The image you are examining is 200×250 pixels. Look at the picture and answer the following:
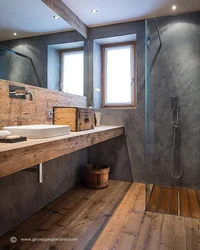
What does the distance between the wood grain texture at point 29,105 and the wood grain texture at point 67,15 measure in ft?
3.21

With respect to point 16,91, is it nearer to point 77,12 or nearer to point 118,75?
point 77,12

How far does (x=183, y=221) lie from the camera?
2.11 meters

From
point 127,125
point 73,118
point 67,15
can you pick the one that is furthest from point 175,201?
point 67,15

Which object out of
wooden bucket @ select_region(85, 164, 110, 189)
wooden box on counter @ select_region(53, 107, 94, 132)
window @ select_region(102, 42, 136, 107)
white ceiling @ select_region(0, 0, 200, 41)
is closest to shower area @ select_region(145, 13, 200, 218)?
white ceiling @ select_region(0, 0, 200, 41)

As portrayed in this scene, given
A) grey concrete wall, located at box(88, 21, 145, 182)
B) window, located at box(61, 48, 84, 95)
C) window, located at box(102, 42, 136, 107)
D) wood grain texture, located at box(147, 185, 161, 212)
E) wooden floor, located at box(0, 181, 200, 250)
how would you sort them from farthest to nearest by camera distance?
window, located at box(102, 42, 136, 107), grey concrete wall, located at box(88, 21, 145, 182), window, located at box(61, 48, 84, 95), wood grain texture, located at box(147, 185, 161, 212), wooden floor, located at box(0, 181, 200, 250)

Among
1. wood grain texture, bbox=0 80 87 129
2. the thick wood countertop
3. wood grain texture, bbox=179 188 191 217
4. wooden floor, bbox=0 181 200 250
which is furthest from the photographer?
wood grain texture, bbox=179 188 191 217

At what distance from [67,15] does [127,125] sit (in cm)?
176

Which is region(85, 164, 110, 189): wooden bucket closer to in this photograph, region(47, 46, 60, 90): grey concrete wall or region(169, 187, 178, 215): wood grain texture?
region(169, 187, 178, 215): wood grain texture

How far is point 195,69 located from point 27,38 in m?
2.19

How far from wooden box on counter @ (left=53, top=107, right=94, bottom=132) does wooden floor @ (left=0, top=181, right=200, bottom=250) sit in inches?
35.2

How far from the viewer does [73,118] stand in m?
2.30

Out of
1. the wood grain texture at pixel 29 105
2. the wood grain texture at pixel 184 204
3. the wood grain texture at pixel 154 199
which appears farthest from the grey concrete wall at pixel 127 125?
the wood grain texture at pixel 29 105

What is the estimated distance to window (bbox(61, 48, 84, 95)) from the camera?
9.50 feet

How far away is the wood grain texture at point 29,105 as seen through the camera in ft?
6.05
